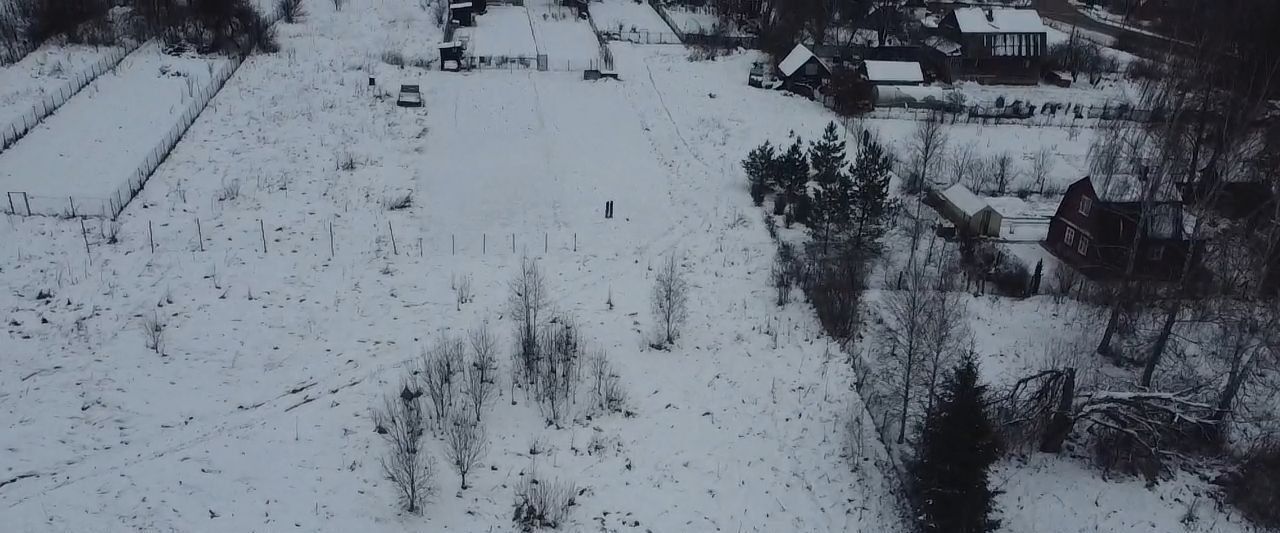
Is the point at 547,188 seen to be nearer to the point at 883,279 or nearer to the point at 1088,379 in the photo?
the point at 883,279

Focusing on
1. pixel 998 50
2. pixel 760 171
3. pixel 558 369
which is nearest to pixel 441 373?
pixel 558 369

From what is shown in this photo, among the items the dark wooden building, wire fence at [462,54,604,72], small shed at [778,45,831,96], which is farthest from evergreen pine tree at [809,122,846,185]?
the dark wooden building

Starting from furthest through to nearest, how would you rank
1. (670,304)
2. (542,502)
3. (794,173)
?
(794,173), (670,304), (542,502)

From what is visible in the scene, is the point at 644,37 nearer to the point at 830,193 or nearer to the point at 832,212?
the point at 830,193

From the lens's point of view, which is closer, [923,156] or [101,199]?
[101,199]

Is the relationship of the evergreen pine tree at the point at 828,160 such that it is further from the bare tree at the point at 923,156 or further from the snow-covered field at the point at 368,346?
the bare tree at the point at 923,156

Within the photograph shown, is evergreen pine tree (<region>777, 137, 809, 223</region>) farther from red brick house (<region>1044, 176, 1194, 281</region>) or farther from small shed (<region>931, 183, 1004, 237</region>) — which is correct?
red brick house (<region>1044, 176, 1194, 281</region>)

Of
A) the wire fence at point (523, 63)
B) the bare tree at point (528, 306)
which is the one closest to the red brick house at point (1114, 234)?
the bare tree at point (528, 306)

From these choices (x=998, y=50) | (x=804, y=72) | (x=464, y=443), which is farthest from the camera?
(x=998, y=50)
